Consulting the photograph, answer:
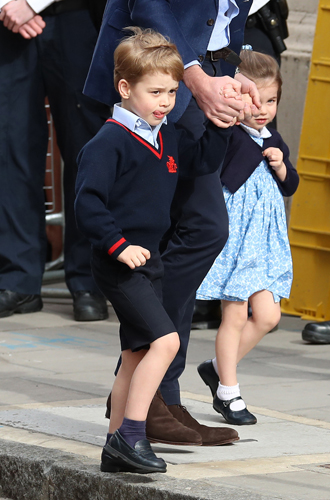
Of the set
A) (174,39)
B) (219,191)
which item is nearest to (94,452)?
(219,191)

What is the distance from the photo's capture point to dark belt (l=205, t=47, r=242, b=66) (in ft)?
12.5

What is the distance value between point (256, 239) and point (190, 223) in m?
0.57

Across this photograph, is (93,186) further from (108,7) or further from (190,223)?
(108,7)

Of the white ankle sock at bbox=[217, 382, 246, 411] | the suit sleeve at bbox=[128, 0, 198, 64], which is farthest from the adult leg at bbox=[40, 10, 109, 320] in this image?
the suit sleeve at bbox=[128, 0, 198, 64]

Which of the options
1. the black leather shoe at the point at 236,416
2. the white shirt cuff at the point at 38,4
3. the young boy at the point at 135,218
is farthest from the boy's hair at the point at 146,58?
the white shirt cuff at the point at 38,4

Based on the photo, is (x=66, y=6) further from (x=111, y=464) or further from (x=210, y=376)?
(x=111, y=464)

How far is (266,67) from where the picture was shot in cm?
422

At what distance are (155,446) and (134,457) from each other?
43 cm

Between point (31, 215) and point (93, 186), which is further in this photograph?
point (31, 215)

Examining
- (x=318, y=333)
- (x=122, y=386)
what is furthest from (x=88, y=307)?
(x=122, y=386)

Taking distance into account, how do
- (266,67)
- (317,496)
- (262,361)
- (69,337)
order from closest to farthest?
1. (317,496)
2. (266,67)
3. (262,361)
4. (69,337)

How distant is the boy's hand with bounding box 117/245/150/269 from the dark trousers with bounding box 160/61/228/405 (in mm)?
605

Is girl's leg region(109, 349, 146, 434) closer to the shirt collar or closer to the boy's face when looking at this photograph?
the boy's face

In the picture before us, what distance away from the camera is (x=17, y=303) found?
20.6 feet
